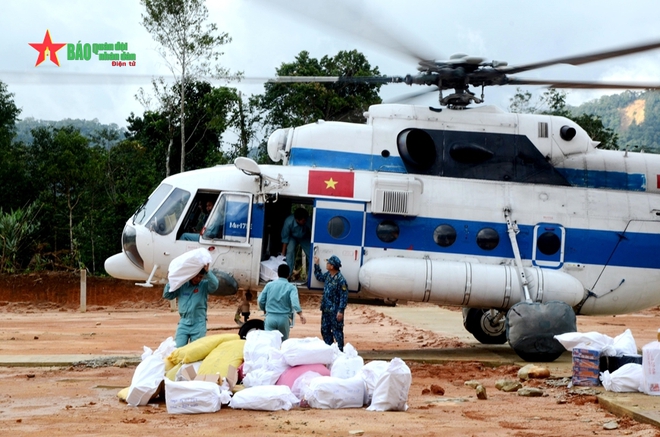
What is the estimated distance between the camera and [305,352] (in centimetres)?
952

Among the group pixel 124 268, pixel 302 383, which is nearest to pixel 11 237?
pixel 124 268

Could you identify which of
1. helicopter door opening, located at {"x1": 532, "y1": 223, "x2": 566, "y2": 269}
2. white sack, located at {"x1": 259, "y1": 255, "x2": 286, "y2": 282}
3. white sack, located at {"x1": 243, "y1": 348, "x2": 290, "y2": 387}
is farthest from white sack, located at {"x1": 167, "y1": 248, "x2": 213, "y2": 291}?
helicopter door opening, located at {"x1": 532, "y1": 223, "x2": 566, "y2": 269}

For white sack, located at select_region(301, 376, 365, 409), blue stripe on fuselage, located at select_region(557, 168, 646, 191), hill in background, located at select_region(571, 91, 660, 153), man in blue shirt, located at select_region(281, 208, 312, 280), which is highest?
hill in background, located at select_region(571, 91, 660, 153)

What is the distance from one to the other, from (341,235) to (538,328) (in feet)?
10.7

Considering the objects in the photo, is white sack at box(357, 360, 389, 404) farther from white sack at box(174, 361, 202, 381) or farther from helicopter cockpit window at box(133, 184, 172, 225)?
helicopter cockpit window at box(133, 184, 172, 225)

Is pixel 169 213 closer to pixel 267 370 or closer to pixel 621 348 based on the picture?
pixel 267 370

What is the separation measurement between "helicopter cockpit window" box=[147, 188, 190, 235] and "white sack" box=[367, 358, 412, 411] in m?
6.01

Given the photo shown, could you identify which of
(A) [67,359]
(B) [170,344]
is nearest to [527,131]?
(B) [170,344]

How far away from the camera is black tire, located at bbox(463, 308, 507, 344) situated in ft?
54.4

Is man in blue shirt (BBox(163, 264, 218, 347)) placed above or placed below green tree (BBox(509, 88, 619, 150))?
below

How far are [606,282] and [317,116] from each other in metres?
21.6

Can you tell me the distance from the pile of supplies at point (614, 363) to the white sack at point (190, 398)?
4.23 m

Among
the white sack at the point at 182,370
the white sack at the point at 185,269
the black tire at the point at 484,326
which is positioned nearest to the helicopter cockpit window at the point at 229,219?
the white sack at the point at 185,269

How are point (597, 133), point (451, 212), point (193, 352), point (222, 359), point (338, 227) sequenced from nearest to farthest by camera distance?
point (222, 359) < point (193, 352) < point (338, 227) < point (451, 212) < point (597, 133)
